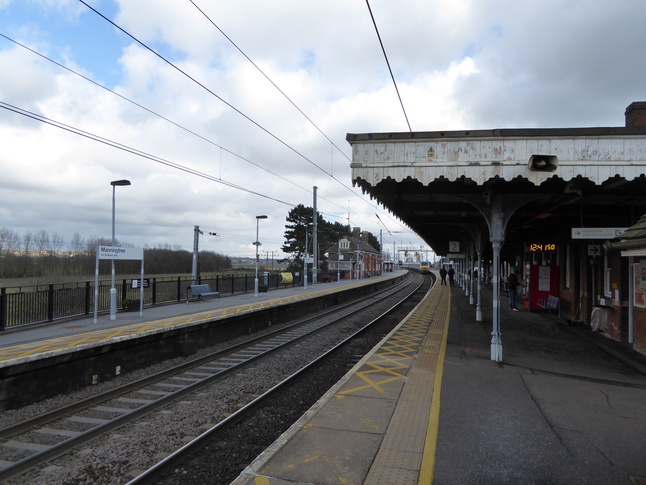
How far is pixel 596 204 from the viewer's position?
11156 millimetres

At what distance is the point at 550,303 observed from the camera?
57.4 ft

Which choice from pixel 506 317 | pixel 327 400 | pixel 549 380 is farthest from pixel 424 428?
pixel 506 317

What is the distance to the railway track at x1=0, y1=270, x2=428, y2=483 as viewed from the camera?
5.27 m

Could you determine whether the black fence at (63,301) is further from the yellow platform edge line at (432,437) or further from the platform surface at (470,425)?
the yellow platform edge line at (432,437)

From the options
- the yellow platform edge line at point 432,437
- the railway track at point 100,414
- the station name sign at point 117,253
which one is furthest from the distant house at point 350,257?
the yellow platform edge line at point 432,437

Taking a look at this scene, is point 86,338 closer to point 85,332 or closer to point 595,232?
point 85,332

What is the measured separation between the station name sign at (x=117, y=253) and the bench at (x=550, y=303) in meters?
15.7

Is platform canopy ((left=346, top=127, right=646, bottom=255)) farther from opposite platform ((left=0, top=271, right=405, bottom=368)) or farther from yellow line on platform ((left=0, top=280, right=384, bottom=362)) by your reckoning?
yellow line on platform ((left=0, top=280, right=384, bottom=362))

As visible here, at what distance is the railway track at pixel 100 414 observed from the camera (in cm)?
527

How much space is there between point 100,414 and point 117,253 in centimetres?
752

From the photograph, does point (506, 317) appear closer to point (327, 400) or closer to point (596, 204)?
point (596, 204)

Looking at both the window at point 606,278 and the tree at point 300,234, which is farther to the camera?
the tree at point 300,234

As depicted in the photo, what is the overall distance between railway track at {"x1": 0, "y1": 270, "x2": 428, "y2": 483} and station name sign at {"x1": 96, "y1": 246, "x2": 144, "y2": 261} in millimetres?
4849

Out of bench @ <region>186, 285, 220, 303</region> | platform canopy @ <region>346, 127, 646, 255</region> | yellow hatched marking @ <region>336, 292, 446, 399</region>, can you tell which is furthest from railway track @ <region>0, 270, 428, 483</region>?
bench @ <region>186, 285, 220, 303</region>
